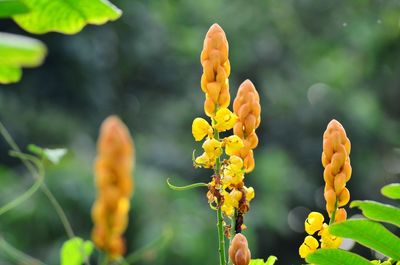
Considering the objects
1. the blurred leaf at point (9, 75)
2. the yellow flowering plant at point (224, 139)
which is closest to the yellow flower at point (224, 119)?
the yellow flowering plant at point (224, 139)

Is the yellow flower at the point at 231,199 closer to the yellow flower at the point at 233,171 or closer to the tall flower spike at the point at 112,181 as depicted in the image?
the yellow flower at the point at 233,171

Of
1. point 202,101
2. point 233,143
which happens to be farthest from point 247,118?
point 202,101

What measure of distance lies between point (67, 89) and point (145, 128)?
750 millimetres

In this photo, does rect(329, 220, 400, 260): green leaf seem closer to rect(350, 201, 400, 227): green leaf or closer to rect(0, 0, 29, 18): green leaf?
rect(350, 201, 400, 227): green leaf

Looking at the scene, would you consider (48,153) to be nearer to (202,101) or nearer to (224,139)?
(224,139)

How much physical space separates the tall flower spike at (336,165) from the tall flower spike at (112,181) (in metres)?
0.19

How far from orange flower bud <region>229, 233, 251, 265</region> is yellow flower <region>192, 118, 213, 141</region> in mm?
65

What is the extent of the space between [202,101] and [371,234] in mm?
6949

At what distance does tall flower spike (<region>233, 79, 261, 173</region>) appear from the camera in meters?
0.51

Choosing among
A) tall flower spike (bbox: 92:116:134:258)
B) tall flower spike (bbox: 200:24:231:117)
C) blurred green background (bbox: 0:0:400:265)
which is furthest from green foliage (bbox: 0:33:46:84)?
blurred green background (bbox: 0:0:400:265)

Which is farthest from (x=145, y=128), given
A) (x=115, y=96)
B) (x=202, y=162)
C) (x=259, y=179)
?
(x=202, y=162)

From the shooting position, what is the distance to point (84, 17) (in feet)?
1.46

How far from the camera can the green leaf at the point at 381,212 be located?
492mm

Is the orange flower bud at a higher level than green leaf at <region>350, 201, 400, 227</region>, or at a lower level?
lower
